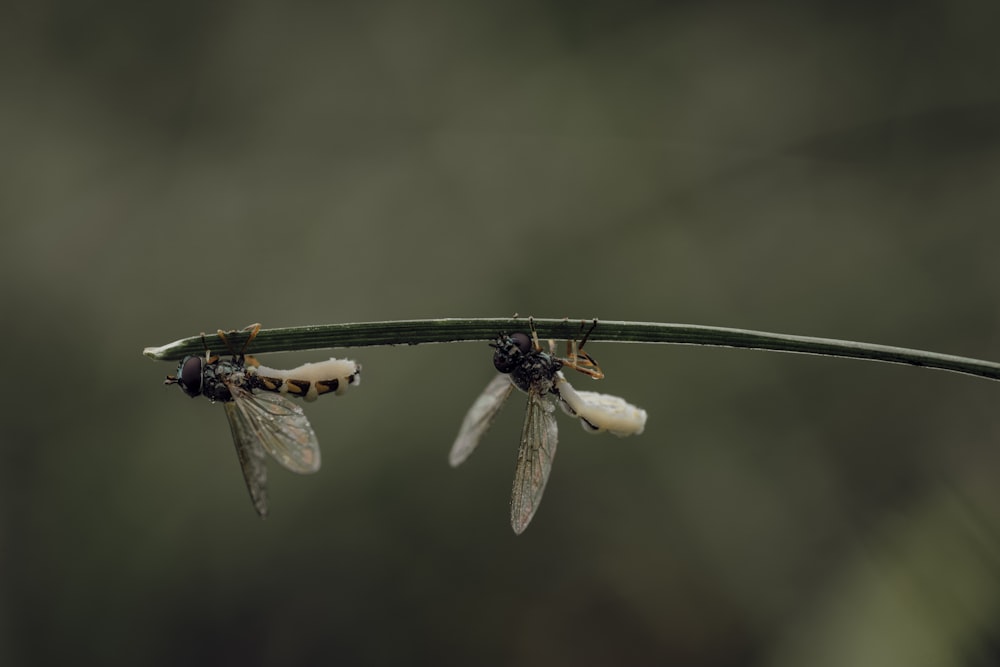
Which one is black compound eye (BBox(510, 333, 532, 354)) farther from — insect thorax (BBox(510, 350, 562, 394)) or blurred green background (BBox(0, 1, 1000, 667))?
blurred green background (BBox(0, 1, 1000, 667))

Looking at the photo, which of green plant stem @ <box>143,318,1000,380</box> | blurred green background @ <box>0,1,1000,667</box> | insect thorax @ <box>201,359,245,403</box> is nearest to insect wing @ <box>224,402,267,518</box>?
insect thorax @ <box>201,359,245,403</box>

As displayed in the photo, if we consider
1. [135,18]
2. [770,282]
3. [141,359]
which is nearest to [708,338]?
[770,282]

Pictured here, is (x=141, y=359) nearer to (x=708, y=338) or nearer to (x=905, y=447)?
(x=708, y=338)

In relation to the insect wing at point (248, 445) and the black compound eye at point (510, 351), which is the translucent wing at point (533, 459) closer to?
the black compound eye at point (510, 351)

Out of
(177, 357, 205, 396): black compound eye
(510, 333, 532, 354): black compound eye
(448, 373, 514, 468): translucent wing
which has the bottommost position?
(448, 373, 514, 468): translucent wing

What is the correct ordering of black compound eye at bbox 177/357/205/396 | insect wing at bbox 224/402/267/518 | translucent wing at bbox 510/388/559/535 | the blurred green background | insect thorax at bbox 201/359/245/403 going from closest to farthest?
translucent wing at bbox 510/388/559/535
black compound eye at bbox 177/357/205/396
insect thorax at bbox 201/359/245/403
insect wing at bbox 224/402/267/518
the blurred green background

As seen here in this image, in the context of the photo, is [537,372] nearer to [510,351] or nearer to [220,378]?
[510,351]
